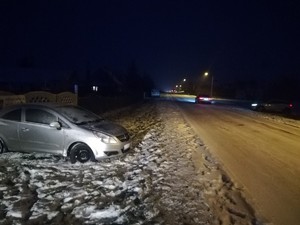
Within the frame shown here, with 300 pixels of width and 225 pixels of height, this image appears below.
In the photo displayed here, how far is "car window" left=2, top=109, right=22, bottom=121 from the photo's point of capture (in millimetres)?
9891

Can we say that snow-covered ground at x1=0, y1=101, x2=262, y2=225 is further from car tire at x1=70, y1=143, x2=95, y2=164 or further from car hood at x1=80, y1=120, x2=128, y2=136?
car hood at x1=80, y1=120, x2=128, y2=136

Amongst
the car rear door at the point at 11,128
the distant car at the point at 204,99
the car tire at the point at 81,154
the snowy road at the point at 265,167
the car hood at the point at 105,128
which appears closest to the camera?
the snowy road at the point at 265,167

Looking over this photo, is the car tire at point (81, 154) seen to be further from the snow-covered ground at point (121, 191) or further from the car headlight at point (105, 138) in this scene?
the car headlight at point (105, 138)

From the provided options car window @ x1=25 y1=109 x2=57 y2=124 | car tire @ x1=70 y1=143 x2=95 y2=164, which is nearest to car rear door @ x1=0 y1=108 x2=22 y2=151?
car window @ x1=25 y1=109 x2=57 y2=124

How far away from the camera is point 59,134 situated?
366 inches

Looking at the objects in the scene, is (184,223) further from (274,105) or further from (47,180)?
(274,105)

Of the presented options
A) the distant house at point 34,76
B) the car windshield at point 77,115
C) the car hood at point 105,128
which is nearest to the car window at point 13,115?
the car windshield at point 77,115

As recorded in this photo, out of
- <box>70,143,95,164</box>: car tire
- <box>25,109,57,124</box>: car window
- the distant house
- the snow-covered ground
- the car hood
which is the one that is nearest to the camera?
the snow-covered ground

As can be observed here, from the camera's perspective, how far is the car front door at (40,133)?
9.33 metres

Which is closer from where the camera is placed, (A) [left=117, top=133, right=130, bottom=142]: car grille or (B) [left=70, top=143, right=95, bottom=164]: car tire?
(B) [left=70, top=143, right=95, bottom=164]: car tire

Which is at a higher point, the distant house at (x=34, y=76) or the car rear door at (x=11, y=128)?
the distant house at (x=34, y=76)

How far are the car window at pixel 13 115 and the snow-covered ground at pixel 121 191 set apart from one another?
103cm

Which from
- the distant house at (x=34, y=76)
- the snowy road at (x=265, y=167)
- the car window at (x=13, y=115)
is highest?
the distant house at (x=34, y=76)

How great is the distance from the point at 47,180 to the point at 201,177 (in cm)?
342
